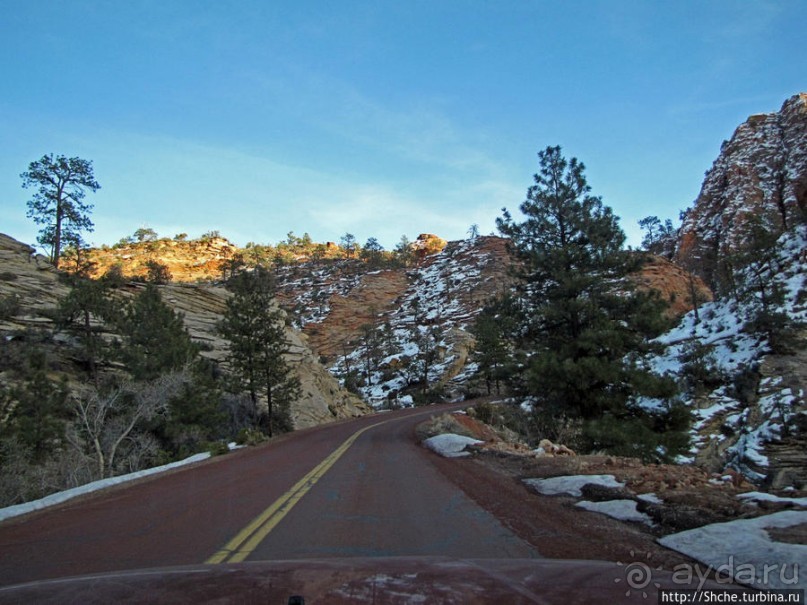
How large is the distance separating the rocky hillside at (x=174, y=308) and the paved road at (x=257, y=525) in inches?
739

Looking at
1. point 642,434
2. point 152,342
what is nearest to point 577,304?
point 642,434

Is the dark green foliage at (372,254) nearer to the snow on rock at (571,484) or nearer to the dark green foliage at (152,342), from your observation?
the dark green foliage at (152,342)

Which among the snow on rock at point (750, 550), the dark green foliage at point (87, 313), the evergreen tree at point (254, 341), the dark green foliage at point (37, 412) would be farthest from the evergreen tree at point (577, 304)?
the dark green foliage at point (87, 313)

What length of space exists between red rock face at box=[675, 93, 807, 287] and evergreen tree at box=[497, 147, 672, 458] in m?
54.3

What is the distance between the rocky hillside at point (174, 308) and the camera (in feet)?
90.9

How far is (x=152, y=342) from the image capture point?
24484 millimetres

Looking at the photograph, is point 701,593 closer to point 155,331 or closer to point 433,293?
point 155,331

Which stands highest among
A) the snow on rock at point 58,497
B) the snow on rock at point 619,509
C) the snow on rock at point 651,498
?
the snow on rock at point 651,498

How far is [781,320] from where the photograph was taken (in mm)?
25797

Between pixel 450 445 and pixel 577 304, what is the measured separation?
6560mm

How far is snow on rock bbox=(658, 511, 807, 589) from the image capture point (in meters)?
3.29

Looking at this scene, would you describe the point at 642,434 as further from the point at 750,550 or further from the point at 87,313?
the point at 87,313

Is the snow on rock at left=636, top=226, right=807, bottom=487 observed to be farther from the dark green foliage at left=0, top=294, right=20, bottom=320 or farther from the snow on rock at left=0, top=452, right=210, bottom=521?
the dark green foliage at left=0, top=294, right=20, bottom=320

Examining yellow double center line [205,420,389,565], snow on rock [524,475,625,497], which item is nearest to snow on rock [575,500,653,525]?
snow on rock [524,475,625,497]
